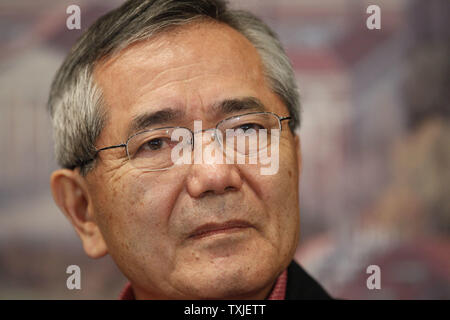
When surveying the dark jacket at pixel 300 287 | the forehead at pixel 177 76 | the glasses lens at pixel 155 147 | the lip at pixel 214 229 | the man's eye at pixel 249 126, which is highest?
the forehead at pixel 177 76

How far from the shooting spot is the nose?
130 cm

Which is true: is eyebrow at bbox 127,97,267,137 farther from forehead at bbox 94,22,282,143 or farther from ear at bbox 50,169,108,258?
ear at bbox 50,169,108,258

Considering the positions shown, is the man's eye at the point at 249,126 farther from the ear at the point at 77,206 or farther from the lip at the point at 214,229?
the ear at the point at 77,206

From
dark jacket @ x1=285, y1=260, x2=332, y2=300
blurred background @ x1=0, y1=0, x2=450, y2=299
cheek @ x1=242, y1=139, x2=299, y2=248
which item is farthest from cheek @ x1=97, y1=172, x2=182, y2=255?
blurred background @ x1=0, y1=0, x2=450, y2=299

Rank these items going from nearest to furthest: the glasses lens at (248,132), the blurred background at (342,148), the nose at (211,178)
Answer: the nose at (211,178), the glasses lens at (248,132), the blurred background at (342,148)

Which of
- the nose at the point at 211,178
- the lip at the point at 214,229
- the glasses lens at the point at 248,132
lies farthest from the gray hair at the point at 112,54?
the lip at the point at 214,229

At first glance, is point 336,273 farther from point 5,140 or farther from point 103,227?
point 5,140

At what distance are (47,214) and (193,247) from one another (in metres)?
1.67

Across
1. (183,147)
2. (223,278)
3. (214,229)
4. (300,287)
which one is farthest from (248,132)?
(300,287)

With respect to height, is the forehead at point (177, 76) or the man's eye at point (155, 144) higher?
the forehead at point (177, 76)

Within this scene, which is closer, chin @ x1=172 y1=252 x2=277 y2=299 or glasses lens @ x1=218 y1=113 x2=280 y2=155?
chin @ x1=172 y1=252 x2=277 y2=299

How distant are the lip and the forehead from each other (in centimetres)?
34

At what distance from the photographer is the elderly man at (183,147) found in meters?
1.32
